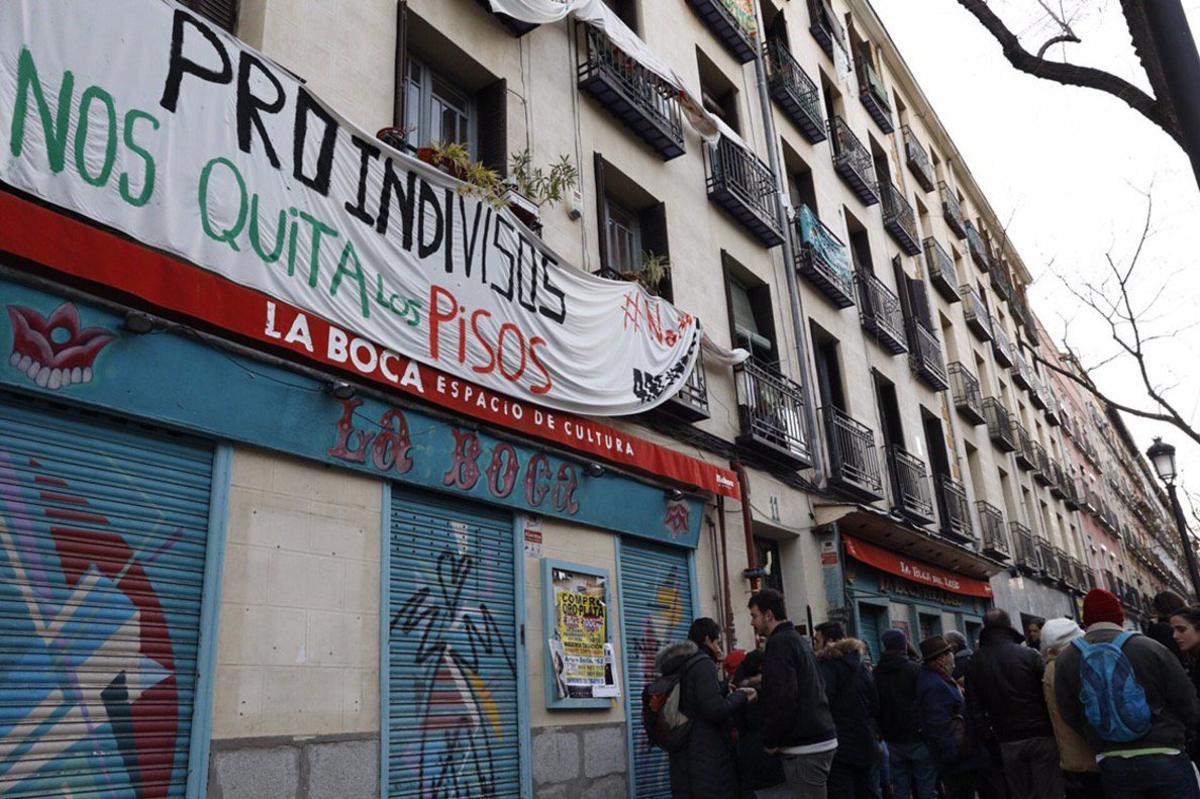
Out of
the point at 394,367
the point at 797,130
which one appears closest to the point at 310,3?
the point at 394,367

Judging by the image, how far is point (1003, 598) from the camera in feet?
67.7

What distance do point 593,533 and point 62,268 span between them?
194 inches

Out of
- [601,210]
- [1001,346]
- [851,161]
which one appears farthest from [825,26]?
[1001,346]

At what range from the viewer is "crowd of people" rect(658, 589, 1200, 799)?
4.96 metres

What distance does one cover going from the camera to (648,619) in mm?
8602

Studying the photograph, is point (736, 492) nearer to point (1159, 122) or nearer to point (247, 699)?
point (1159, 122)

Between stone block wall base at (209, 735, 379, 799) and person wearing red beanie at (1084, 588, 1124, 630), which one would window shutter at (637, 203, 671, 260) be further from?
stone block wall base at (209, 735, 379, 799)

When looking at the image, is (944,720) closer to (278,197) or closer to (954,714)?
(954,714)

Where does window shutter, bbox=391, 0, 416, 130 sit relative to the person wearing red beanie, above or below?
above

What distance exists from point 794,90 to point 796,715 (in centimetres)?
1230

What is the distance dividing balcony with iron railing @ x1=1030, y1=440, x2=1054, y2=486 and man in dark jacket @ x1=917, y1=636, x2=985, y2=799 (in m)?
21.9

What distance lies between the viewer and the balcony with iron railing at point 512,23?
8500 millimetres

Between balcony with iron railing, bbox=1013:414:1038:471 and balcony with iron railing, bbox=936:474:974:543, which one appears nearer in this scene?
balcony with iron railing, bbox=936:474:974:543

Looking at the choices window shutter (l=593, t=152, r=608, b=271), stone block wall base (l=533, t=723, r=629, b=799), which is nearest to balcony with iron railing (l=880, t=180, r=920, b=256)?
window shutter (l=593, t=152, r=608, b=271)
